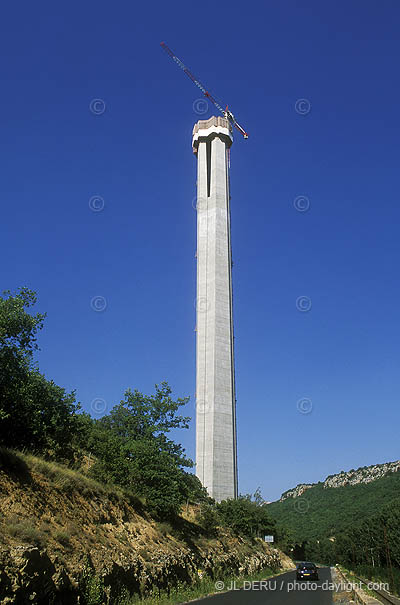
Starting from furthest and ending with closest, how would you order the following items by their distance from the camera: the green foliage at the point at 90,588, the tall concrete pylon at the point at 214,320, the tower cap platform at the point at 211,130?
the tower cap platform at the point at 211,130
the tall concrete pylon at the point at 214,320
the green foliage at the point at 90,588

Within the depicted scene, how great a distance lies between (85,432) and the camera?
1380 inches

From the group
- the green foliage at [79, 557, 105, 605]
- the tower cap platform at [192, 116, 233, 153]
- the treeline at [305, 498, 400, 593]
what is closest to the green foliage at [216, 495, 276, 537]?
the treeline at [305, 498, 400, 593]

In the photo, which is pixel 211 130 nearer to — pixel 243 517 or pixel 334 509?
pixel 243 517

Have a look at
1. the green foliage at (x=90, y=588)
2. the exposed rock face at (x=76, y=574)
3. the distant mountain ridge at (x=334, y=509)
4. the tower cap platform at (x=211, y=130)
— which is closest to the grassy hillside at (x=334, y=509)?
the distant mountain ridge at (x=334, y=509)

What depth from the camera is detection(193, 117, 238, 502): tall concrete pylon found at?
73.4 metres

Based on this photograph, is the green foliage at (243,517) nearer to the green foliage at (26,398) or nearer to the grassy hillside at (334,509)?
the green foliage at (26,398)

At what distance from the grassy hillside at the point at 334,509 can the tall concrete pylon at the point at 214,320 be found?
68902 mm

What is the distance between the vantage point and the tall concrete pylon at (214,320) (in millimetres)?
73375

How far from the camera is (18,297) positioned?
78.2 feet

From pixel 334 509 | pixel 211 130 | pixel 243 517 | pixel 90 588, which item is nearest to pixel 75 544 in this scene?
pixel 90 588

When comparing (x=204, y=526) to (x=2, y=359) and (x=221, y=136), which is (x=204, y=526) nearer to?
(x=2, y=359)

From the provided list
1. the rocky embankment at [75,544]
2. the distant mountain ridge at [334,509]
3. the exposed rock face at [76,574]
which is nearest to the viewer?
the exposed rock face at [76,574]

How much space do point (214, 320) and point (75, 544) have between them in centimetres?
6318

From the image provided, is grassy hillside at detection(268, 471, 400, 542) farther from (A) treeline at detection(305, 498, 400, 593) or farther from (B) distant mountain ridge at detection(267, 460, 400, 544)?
(A) treeline at detection(305, 498, 400, 593)
